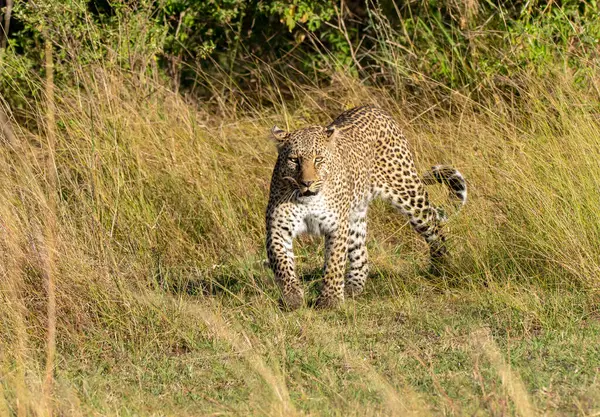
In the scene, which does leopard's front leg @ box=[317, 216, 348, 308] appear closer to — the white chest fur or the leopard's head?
the white chest fur

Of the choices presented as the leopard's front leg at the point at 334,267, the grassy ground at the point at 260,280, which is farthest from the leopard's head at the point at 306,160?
the grassy ground at the point at 260,280

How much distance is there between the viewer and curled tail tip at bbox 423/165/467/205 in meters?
7.61

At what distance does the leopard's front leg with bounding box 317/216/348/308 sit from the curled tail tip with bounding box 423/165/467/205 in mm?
990

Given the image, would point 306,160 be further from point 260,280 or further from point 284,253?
point 260,280

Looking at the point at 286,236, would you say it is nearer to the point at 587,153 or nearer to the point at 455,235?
the point at 455,235

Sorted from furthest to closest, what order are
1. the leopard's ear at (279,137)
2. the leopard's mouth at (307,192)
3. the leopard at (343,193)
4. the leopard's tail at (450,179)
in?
the leopard's tail at (450,179) → the leopard's ear at (279,137) → the leopard at (343,193) → the leopard's mouth at (307,192)

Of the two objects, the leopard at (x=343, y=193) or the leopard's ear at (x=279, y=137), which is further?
the leopard's ear at (x=279, y=137)

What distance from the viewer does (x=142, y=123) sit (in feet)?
27.9

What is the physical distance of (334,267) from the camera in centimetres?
688

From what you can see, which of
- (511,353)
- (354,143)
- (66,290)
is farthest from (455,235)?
(66,290)

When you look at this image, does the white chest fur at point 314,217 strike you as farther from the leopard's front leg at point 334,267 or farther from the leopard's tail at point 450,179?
the leopard's tail at point 450,179

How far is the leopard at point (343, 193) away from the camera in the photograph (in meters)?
6.77

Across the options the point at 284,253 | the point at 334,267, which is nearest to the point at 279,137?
the point at 284,253

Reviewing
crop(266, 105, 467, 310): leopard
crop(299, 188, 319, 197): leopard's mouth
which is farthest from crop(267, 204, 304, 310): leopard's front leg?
crop(299, 188, 319, 197): leopard's mouth
